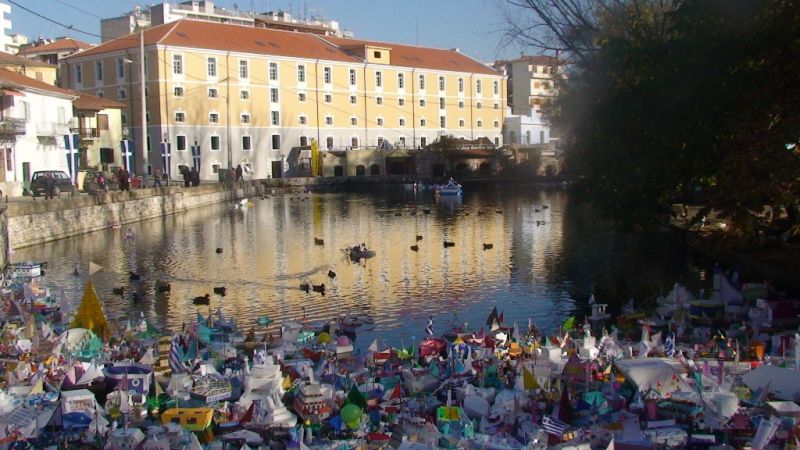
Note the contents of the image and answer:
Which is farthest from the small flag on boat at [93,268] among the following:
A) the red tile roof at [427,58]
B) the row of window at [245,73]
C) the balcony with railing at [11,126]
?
the red tile roof at [427,58]

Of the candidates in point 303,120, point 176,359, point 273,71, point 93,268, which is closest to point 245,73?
point 273,71

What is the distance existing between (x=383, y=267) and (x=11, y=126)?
23.7 meters

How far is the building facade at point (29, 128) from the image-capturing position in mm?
39031

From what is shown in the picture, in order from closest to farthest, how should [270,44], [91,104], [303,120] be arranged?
[91,104]
[270,44]
[303,120]

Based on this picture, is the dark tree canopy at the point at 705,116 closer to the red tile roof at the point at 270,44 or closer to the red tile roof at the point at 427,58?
the red tile roof at the point at 270,44

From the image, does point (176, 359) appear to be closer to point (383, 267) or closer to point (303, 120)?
point (383, 267)

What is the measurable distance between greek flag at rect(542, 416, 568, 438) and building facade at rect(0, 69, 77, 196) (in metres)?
32.8

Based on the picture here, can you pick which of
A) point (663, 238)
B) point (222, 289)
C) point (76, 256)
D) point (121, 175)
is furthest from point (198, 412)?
point (121, 175)

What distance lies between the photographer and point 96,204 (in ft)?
108

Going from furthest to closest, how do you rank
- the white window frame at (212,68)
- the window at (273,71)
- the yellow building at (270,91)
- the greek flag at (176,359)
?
the window at (273,71)
the white window frame at (212,68)
the yellow building at (270,91)
the greek flag at (176,359)

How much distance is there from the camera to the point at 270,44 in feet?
224

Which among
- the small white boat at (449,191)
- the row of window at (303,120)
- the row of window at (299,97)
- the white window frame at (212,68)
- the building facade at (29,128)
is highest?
the white window frame at (212,68)

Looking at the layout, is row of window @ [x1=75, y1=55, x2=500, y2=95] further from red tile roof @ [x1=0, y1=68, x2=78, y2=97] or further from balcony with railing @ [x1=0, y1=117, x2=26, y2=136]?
balcony with railing @ [x1=0, y1=117, x2=26, y2=136]

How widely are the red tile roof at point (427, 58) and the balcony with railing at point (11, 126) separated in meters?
38.1
